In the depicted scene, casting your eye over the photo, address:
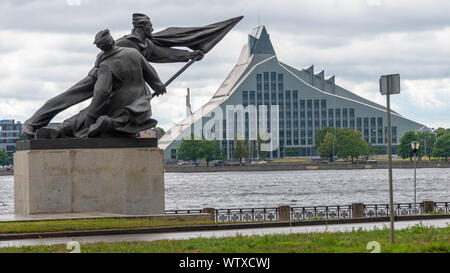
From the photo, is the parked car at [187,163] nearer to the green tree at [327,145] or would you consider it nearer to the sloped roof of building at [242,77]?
the sloped roof of building at [242,77]

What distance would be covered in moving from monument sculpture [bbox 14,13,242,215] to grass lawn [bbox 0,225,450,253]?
7868mm

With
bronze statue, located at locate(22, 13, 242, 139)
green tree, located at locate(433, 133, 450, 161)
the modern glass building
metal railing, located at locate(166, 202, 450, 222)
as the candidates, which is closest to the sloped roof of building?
the modern glass building

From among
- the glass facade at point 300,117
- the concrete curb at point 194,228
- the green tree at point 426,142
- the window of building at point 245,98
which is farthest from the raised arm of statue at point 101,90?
the window of building at point 245,98

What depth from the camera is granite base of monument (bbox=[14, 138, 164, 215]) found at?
23.5 m

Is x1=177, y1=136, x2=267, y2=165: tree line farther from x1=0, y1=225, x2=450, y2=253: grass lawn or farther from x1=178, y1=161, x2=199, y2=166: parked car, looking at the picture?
x1=0, y1=225, x2=450, y2=253: grass lawn

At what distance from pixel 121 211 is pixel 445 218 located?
9157 millimetres

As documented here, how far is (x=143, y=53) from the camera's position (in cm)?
2598

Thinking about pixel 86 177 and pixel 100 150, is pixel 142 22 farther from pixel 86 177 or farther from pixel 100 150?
pixel 86 177

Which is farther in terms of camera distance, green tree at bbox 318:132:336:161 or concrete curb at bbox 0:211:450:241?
green tree at bbox 318:132:336:161

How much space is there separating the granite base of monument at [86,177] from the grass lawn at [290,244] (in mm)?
7761
